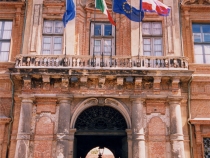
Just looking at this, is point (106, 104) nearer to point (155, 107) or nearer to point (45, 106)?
point (155, 107)

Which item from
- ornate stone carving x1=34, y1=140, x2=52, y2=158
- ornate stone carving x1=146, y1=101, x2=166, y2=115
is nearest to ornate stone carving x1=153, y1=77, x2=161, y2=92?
ornate stone carving x1=146, y1=101, x2=166, y2=115

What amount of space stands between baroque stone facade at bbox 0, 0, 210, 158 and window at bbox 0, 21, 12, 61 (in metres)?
0.42

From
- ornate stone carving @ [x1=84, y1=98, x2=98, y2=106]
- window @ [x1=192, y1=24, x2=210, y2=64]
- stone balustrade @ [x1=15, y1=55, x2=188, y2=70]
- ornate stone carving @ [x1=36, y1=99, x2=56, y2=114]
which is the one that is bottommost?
ornate stone carving @ [x1=36, y1=99, x2=56, y2=114]

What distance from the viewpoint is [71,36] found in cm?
1269

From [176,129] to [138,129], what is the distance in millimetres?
1454

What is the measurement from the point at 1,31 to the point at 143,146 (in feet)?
26.3

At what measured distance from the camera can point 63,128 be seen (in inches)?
440

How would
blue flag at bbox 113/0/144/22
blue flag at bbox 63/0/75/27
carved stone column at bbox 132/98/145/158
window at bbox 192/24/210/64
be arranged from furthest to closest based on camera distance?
window at bbox 192/24/210/64 < blue flag at bbox 113/0/144/22 < blue flag at bbox 63/0/75/27 < carved stone column at bbox 132/98/145/158

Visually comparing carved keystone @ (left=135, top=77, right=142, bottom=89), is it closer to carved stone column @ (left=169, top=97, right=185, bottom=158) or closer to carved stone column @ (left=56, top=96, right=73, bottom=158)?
carved stone column @ (left=169, top=97, right=185, bottom=158)

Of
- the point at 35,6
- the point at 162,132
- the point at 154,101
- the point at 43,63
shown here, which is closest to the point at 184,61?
the point at 154,101

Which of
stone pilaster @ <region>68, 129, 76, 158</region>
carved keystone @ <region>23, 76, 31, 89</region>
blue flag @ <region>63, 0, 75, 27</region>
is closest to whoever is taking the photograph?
stone pilaster @ <region>68, 129, 76, 158</region>

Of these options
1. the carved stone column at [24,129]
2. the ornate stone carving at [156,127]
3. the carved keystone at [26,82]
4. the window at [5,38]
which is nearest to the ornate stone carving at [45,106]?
the carved stone column at [24,129]

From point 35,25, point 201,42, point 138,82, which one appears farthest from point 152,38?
point 35,25

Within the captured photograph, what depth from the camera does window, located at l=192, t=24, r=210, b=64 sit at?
13.0 meters
